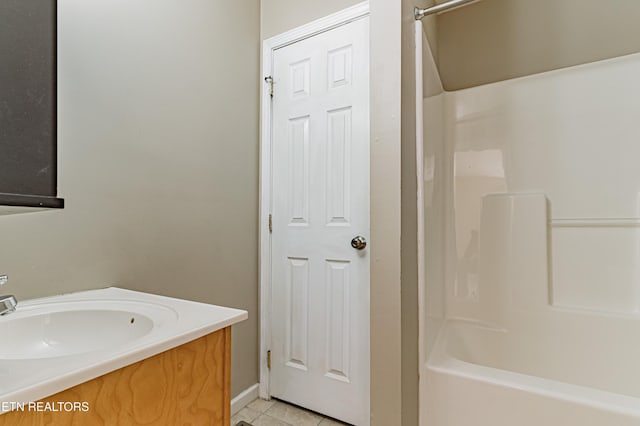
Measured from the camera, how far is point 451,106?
6.62 feet

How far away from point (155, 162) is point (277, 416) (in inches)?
55.9

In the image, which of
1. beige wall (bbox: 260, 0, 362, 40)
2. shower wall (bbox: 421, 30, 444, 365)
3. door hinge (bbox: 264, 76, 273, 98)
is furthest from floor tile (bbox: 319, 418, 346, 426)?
beige wall (bbox: 260, 0, 362, 40)

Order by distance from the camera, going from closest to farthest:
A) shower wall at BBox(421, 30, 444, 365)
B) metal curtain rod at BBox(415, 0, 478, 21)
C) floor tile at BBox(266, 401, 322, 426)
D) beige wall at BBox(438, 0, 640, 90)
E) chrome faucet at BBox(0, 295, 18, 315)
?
1. chrome faucet at BBox(0, 295, 18, 315)
2. metal curtain rod at BBox(415, 0, 478, 21)
3. shower wall at BBox(421, 30, 444, 365)
4. beige wall at BBox(438, 0, 640, 90)
5. floor tile at BBox(266, 401, 322, 426)

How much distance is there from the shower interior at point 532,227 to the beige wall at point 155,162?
99 cm

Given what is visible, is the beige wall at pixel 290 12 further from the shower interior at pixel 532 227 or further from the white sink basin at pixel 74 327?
the white sink basin at pixel 74 327

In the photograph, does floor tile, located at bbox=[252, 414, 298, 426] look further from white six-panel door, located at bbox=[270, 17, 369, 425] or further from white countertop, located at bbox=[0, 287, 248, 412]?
white countertop, located at bbox=[0, 287, 248, 412]

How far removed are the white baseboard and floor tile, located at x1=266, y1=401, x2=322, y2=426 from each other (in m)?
0.14

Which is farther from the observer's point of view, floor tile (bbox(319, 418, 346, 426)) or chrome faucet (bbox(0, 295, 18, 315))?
floor tile (bbox(319, 418, 346, 426))

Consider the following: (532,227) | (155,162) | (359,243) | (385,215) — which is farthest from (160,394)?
(532,227)

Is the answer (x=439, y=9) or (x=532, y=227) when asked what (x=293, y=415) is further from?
(x=439, y=9)

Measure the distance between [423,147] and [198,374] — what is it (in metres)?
1.12

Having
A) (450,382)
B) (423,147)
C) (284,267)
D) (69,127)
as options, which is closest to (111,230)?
(69,127)

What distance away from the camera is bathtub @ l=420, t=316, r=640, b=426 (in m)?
1.05

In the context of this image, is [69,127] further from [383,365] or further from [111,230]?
[383,365]
